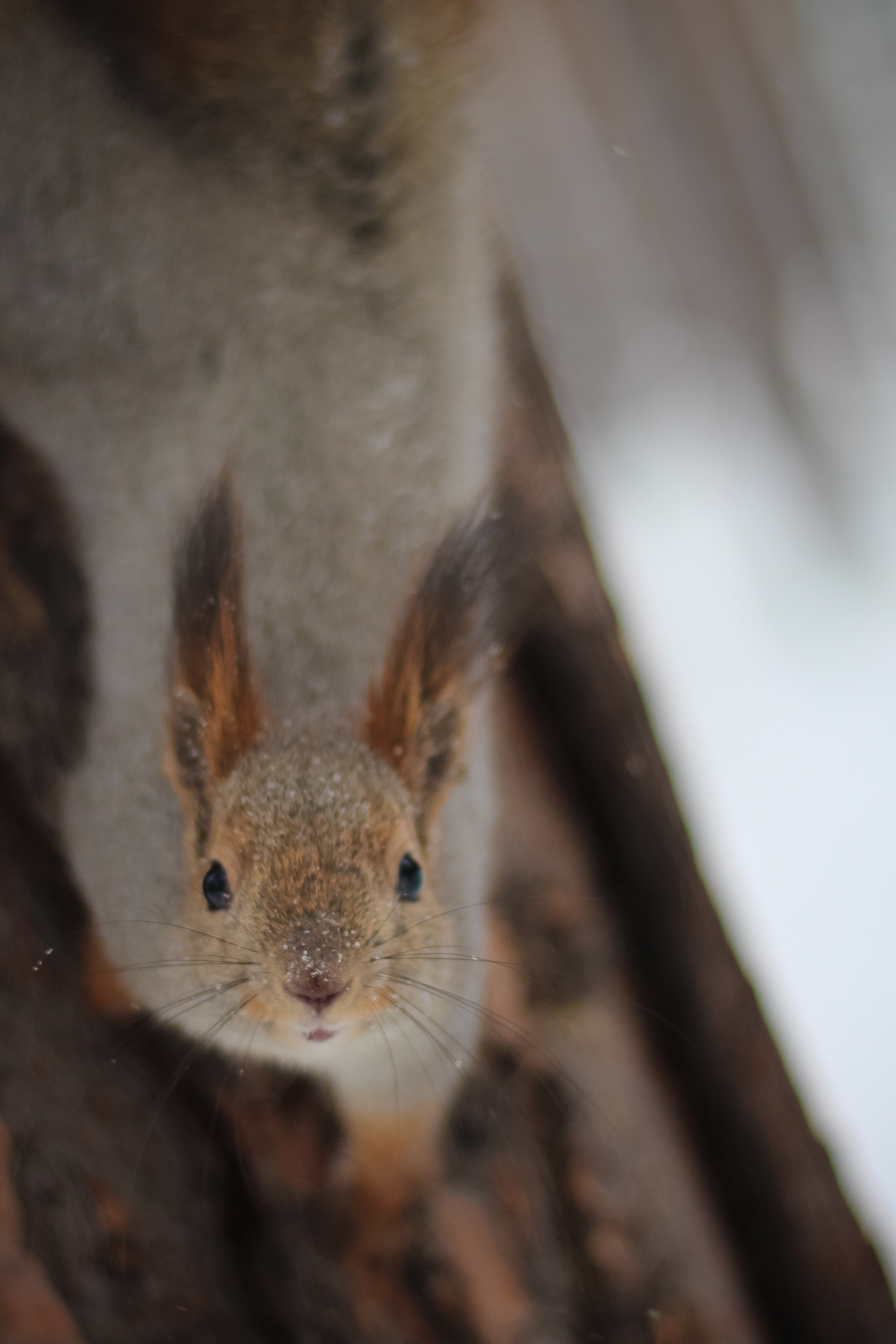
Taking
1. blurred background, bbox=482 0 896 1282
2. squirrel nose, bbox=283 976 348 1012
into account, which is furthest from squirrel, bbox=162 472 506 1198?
blurred background, bbox=482 0 896 1282

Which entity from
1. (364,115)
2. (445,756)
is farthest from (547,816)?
(364,115)

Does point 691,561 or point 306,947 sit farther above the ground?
point 691,561

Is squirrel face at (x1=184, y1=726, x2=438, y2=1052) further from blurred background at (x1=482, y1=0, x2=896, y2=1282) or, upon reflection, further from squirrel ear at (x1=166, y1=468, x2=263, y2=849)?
blurred background at (x1=482, y1=0, x2=896, y2=1282)

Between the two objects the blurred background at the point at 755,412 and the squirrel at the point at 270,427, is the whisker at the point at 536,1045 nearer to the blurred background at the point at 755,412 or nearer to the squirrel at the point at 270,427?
the squirrel at the point at 270,427

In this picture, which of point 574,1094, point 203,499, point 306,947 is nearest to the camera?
point 306,947

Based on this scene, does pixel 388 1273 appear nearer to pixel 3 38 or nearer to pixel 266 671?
pixel 266 671

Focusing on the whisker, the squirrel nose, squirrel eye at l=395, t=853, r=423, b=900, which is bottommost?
the whisker

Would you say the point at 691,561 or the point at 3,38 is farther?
the point at 691,561

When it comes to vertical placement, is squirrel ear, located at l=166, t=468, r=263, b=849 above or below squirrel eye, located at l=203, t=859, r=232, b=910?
above
